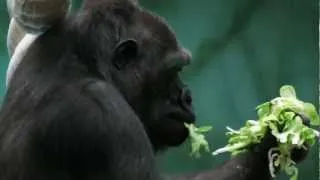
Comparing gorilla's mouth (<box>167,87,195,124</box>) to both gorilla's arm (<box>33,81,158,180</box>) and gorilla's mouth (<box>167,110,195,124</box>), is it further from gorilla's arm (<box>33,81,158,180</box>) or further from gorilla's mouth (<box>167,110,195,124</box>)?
gorilla's arm (<box>33,81,158,180</box>)

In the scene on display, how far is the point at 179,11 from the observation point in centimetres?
499

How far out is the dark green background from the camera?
4.97 metres

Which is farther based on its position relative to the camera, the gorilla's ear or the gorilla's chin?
the gorilla's chin

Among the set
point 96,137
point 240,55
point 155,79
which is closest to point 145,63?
point 155,79

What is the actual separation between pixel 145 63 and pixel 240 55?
170 centimetres

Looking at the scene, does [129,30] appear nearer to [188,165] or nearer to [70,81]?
[70,81]

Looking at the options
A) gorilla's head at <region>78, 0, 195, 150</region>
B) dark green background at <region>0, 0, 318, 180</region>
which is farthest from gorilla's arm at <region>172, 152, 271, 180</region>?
dark green background at <region>0, 0, 318, 180</region>

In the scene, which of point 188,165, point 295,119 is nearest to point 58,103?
point 295,119

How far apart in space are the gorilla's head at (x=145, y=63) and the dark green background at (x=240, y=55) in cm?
147

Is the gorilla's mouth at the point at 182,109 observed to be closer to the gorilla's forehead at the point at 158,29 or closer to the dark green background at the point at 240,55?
the gorilla's forehead at the point at 158,29

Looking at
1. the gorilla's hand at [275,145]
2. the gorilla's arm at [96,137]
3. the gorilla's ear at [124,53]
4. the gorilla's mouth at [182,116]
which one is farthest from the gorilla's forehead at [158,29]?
the gorilla's hand at [275,145]

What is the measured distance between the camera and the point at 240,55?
4996 mm

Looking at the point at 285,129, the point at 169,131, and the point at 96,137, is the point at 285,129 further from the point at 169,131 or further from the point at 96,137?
the point at 96,137

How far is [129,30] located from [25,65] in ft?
1.20
